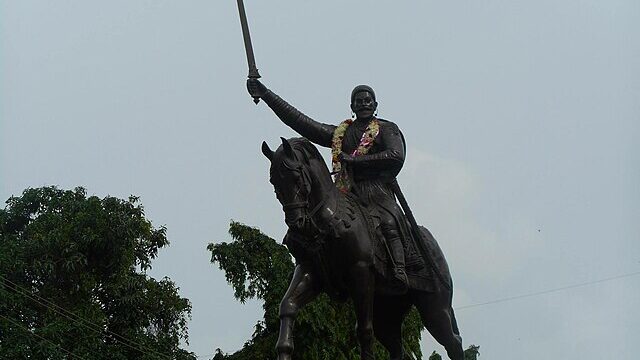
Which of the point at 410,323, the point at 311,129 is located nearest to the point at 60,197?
the point at 410,323

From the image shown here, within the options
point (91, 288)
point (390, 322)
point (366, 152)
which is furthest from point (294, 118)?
point (91, 288)

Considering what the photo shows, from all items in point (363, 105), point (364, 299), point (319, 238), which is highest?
point (363, 105)

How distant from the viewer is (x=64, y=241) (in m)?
31.3

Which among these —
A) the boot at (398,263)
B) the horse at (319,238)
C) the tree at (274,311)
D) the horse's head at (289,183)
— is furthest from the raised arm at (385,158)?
the tree at (274,311)

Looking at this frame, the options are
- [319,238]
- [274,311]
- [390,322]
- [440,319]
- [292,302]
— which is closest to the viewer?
[319,238]

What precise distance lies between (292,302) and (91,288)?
23.1 m

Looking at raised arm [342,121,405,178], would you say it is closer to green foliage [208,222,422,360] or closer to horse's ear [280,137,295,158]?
horse's ear [280,137,295,158]

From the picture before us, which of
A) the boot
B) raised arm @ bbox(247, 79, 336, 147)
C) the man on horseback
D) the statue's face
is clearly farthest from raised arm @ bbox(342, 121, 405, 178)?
the boot

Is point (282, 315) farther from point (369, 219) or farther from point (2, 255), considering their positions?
point (2, 255)

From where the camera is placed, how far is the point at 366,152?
10508mm

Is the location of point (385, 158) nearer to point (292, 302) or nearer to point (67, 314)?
point (292, 302)

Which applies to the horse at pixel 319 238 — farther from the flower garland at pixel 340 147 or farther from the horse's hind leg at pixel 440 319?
the horse's hind leg at pixel 440 319

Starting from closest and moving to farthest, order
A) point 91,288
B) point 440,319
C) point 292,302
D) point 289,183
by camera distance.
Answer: point 289,183 → point 292,302 → point 440,319 → point 91,288

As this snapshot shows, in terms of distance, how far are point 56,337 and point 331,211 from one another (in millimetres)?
21441
